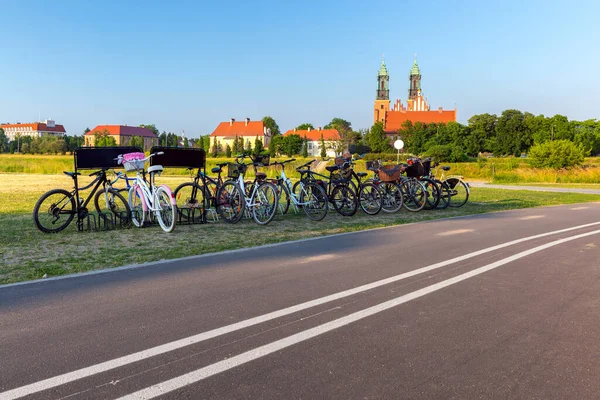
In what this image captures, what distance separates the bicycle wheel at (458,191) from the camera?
13836 mm

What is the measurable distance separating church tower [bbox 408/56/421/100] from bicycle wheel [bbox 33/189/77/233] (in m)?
162

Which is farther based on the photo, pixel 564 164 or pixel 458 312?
pixel 564 164

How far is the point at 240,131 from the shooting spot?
148m

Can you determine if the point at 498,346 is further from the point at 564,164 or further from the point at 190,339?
the point at 564,164

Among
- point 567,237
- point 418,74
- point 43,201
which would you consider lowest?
point 567,237

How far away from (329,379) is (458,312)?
177 cm

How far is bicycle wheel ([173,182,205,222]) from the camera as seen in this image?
9594 millimetres

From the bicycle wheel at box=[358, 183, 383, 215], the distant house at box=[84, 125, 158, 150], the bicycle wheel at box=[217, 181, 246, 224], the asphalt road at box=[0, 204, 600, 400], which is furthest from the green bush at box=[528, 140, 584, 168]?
the distant house at box=[84, 125, 158, 150]

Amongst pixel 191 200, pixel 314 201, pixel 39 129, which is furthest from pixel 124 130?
pixel 314 201

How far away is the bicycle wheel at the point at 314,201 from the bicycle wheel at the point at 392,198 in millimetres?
2368

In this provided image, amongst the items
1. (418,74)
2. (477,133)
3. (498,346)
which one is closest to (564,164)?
(498,346)

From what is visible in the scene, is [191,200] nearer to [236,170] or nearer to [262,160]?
[236,170]

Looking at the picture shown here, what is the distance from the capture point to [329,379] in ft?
9.71

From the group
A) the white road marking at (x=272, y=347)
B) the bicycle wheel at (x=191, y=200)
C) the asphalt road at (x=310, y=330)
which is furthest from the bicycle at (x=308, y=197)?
the white road marking at (x=272, y=347)
